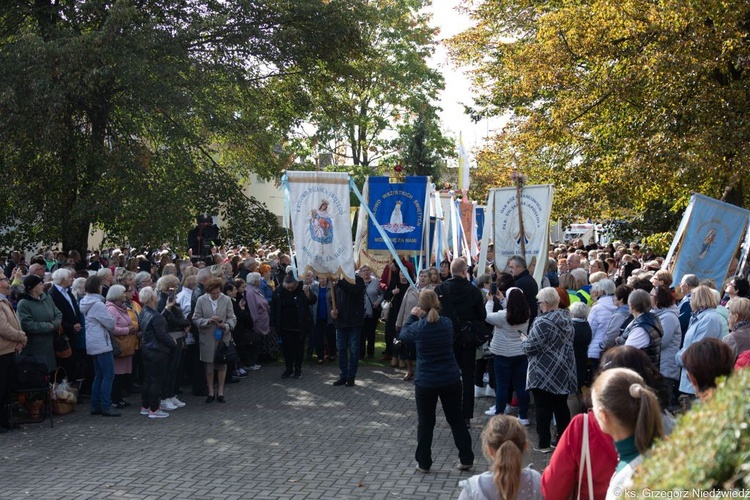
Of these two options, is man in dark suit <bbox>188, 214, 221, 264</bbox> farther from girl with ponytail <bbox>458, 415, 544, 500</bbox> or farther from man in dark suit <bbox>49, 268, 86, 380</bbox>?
girl with ponytail <bbox>458, 415, 544, 500</bbox>

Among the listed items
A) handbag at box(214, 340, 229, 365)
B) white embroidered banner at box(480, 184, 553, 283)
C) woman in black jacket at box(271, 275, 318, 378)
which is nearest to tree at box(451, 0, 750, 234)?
white embroidered banner at box(480, 184, 553, 283)

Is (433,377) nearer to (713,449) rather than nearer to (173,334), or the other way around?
(173,334)

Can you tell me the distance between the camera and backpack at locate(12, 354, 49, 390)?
1067 centimetres

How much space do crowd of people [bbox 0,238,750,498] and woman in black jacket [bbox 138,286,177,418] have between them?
18 mm

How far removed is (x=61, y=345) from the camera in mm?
11492

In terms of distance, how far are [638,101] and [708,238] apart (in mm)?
9144

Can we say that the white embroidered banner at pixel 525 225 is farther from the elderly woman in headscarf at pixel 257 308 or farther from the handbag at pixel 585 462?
the handbag at pixel 585 462

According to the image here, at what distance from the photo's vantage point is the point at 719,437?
1.92m

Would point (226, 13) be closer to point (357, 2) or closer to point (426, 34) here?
point (357, 2)

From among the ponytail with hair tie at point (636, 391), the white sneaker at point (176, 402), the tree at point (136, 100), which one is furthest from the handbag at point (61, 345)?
the ponytail with hair tie at point (636, 391)

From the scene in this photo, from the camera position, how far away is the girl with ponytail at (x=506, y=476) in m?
4.23

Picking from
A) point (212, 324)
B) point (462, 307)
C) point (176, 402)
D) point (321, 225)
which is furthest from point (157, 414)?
point (462, 307)

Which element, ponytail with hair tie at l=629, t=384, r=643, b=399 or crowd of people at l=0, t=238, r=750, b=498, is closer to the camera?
ponytail with hair tie at l=629, t=384, r=643, b=399

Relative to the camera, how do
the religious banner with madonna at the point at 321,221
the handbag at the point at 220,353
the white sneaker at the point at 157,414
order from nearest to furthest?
1. the white sneaker at the point at 157,414
2. the handbag at the point at 220,353
3. the religious banner with madonna at the point at 321,221
